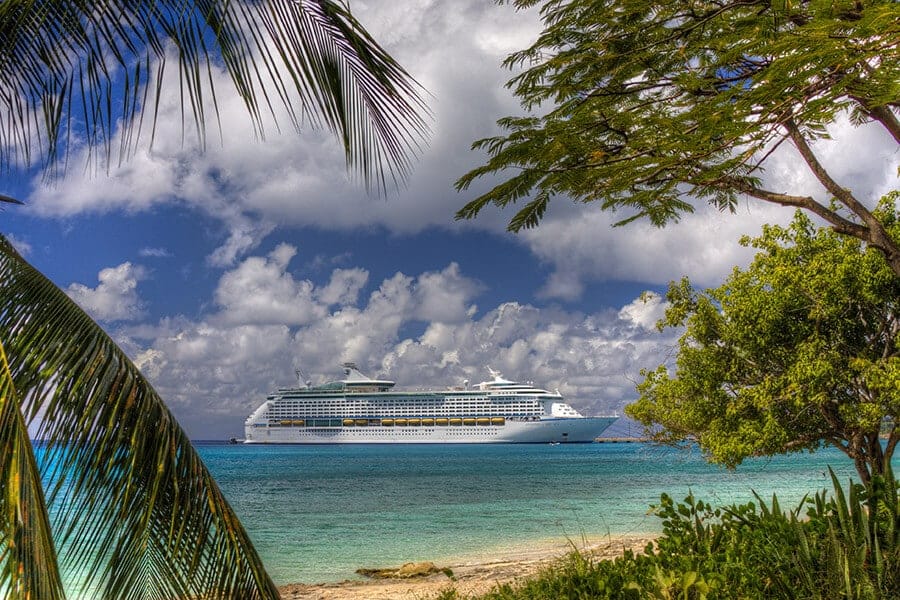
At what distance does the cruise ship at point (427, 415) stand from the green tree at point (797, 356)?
60018mm

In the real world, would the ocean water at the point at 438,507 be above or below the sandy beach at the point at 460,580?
below

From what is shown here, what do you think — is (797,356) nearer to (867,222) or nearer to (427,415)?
(867,222)

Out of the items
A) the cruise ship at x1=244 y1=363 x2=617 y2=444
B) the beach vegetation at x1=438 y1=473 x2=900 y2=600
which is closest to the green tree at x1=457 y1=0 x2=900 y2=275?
the beach vegetation at x1=438 y1=473 x2=900 y2=600

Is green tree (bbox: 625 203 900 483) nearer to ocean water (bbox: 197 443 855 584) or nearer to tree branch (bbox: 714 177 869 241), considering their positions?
ocean water (bbox: 197 443 855 584)

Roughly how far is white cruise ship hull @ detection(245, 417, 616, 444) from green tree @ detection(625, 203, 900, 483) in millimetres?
61200

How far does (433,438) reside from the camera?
70.9 metres

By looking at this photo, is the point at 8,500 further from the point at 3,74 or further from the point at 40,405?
the point at 3,74

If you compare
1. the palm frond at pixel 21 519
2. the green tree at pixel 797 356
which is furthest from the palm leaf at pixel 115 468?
the green tree at pixel 797 356

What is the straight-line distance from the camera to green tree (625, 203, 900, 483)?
7992 mm

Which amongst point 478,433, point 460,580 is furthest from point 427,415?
point 460,580

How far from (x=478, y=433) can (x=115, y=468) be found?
70529 mm

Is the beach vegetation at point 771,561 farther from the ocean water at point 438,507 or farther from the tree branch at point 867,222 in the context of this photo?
the tree branch at point 867,222

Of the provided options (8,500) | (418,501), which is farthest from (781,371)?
(418,501)

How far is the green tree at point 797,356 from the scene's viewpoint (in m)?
7.99
